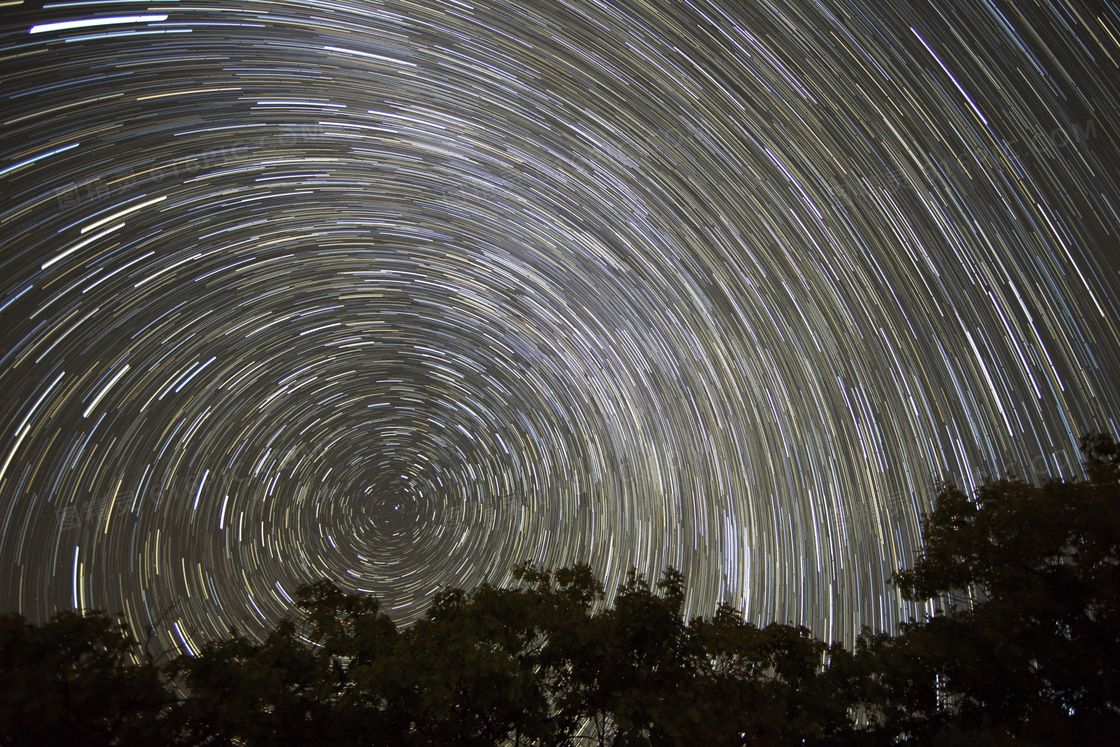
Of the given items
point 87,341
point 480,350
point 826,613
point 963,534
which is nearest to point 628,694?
point 963,534

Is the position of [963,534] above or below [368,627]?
above

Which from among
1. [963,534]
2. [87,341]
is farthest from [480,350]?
[963,534]

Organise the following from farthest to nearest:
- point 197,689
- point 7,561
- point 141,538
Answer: point 141,538 → point 7,561 → point 197,689

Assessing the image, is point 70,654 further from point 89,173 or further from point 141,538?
point 141,538

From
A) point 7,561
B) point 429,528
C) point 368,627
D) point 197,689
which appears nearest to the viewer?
point 197,689

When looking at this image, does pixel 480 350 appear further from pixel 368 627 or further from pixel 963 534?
pixel 963 534

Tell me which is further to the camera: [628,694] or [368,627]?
[368,627]

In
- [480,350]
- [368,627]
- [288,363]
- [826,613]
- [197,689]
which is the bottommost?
[197,689]
